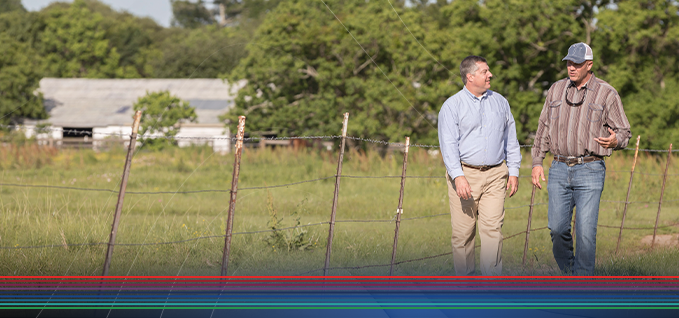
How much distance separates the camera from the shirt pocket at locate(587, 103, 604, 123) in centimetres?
516

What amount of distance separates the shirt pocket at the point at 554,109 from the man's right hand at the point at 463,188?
1.01 m

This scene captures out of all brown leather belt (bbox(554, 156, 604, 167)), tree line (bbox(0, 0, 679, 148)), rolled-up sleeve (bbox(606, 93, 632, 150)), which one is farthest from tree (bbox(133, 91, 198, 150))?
rolled-up sleeve (bbox(606, 93, 632, 150))

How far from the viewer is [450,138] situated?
17.1ft

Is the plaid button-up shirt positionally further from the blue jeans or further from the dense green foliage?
the dense green foliage

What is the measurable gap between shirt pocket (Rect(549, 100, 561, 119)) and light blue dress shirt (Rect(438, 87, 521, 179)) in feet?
1.37

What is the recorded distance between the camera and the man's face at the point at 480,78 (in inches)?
203

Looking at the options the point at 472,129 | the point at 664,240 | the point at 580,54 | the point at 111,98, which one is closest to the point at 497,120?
the point at 472,129

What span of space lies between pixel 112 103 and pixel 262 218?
30.0 m

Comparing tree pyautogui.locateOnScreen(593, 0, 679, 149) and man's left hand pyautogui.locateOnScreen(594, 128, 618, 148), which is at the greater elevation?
tree pyautogui.locateOnScreen(593, 0, 679, 149)

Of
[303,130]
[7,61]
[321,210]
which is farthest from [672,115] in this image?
[7,61]

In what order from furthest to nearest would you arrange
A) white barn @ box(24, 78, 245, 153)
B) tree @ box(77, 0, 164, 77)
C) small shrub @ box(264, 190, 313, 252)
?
tree @ box(77, 0, 164, 77)
white barn @ box(24, 78, 245, 153)
small shrub @ box(264, 190, 313, 252)

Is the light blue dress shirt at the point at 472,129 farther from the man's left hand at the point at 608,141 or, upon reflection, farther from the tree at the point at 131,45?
the tree at the point at 131,45

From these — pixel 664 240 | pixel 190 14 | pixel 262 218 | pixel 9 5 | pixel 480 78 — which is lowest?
pixel 262 218

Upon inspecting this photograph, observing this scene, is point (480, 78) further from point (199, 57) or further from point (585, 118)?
point (199, 57)
